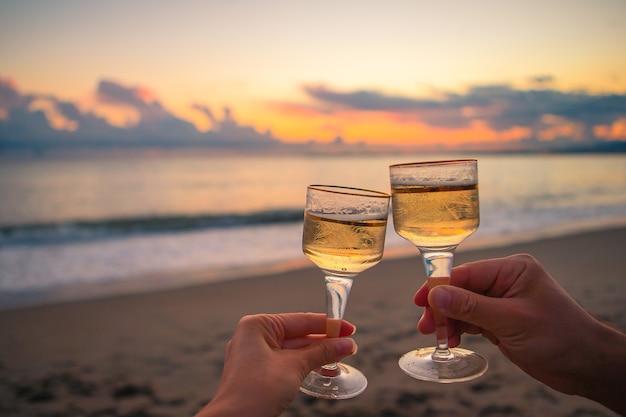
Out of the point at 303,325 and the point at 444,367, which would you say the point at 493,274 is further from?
the point at 303,325

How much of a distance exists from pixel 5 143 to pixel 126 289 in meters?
45.1

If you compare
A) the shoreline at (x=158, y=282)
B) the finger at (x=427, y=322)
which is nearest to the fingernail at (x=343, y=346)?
the finger at (x=427, y=322)

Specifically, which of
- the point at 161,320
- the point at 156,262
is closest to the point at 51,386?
the point at 161,320

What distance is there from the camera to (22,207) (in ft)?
80.1

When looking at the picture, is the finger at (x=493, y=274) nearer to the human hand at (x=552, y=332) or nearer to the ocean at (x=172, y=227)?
the human hand at (x=552, y=332)

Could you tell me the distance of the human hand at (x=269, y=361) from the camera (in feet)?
5.80

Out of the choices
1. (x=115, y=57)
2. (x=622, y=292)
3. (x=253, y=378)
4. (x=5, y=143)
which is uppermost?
(x=115, y=57)

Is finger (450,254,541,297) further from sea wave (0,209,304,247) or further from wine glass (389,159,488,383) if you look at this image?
sea wave (0,209,304,247)

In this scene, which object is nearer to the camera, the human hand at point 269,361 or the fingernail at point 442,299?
the human hand at point 269,361

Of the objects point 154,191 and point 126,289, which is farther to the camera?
point 154,191

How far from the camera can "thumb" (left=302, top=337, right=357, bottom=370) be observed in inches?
81.2

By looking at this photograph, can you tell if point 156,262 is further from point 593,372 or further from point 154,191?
point 154,191

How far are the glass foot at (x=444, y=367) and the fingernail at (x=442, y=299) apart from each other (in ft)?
1.23

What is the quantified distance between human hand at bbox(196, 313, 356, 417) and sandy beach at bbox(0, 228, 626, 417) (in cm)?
242
